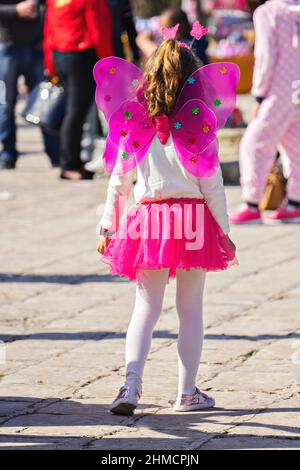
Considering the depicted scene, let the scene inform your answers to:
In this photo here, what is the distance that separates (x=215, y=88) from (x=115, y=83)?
401 mm

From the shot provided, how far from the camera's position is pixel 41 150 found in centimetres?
1511

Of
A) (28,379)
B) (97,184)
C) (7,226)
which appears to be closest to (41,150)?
(97,184)

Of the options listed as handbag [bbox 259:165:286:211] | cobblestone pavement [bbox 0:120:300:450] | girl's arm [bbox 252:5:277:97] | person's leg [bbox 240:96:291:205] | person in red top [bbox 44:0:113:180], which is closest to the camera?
cobblestone pavement [bbox 0:120:300:450]

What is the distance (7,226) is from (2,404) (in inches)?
181

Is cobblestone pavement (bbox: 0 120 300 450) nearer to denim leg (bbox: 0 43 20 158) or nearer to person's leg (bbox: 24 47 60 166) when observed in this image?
denim leg (bbox: 0 43 20 158)

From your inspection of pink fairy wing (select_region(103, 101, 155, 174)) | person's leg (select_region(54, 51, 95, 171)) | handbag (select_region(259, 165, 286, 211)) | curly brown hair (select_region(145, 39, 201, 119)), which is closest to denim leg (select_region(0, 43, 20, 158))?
person's leg (select_region(54, 51, 95, 171))

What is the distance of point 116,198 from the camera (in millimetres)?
5281

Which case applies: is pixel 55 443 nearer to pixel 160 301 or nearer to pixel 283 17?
pixel 160 301

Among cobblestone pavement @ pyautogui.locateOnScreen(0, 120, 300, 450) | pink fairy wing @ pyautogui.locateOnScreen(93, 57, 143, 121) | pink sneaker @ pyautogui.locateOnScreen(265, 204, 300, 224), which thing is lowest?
pink sneaker @ pyautogui.locateOnScreen(265, 204, 300, 224)

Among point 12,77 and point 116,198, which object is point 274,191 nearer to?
point 12,77

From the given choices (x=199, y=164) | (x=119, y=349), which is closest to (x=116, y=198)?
(x=199, y=164)

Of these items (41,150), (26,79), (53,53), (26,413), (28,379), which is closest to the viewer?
(26,413)

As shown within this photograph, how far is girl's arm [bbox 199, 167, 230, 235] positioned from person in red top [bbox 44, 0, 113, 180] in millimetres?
6396

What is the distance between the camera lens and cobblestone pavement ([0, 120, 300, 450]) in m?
4.92
